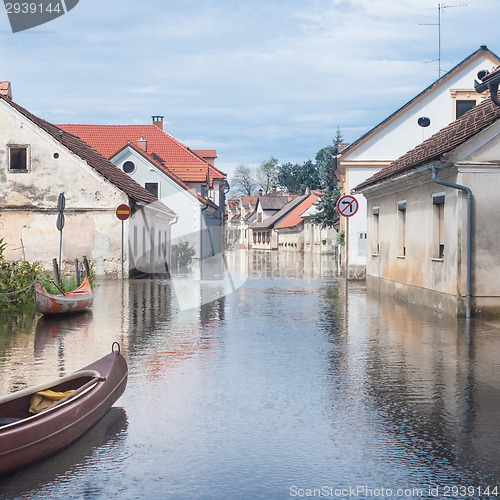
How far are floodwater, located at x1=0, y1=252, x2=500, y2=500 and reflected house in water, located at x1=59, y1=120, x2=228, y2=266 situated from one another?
2274 cm

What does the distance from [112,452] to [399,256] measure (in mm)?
16795

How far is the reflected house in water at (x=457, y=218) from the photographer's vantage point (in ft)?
53.4

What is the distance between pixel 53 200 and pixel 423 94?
16540 millimetres

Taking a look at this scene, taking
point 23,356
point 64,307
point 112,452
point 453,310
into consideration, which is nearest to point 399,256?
point 453,310

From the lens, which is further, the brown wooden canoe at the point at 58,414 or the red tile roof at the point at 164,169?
the red tile roof at the point at 164,169

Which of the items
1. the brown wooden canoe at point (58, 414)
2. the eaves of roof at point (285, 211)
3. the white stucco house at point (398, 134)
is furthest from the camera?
the eaves of roof at point (285, 211)

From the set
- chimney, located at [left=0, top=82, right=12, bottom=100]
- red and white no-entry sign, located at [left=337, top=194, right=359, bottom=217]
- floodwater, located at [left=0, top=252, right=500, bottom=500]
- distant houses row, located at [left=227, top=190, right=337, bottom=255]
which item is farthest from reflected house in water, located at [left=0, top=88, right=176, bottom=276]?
distant houses row, located at [left=227, top=190, right=337, bottom=255]

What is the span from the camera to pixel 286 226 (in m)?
92.1

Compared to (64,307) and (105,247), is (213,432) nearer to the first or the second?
(64,307)

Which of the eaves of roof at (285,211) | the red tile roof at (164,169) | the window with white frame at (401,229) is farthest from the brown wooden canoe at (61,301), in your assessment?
the eaves of roof at (285,211)

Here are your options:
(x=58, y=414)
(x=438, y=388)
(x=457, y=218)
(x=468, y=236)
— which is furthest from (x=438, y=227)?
(x=58, y=414)

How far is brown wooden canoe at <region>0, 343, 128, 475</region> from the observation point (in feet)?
17.9

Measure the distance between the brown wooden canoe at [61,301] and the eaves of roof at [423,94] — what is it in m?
17.3

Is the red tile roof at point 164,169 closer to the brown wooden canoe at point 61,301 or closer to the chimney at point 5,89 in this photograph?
the chimney at point 5,89
